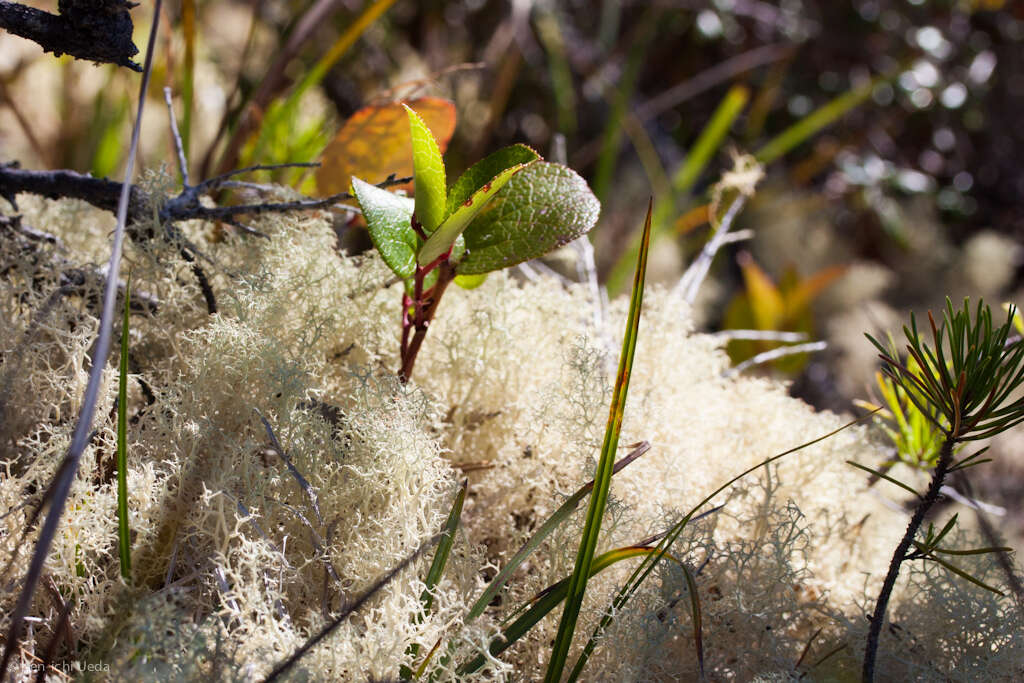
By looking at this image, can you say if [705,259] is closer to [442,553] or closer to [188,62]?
[442,553]

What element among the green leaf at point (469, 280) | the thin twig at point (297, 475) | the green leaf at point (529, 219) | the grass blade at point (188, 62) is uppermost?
the grass blade at point (188, 62)

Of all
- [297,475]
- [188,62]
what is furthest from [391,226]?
[188,62]

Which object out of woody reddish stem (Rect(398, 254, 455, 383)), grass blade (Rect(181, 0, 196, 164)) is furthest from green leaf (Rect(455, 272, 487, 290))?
grass blade (Rect(181, 0, 196, 164))

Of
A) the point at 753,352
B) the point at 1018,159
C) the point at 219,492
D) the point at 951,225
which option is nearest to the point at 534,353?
the point at 219,492

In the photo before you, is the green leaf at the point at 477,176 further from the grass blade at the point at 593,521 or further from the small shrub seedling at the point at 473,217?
the grass blade at the point at 593,521

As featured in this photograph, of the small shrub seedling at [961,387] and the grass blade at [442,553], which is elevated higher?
the small shrub seedling at [961,387]

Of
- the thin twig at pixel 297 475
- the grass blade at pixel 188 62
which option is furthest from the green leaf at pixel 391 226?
the grass blade at pixel 188 62

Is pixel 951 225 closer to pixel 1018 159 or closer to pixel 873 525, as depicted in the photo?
pixel 1018 159
